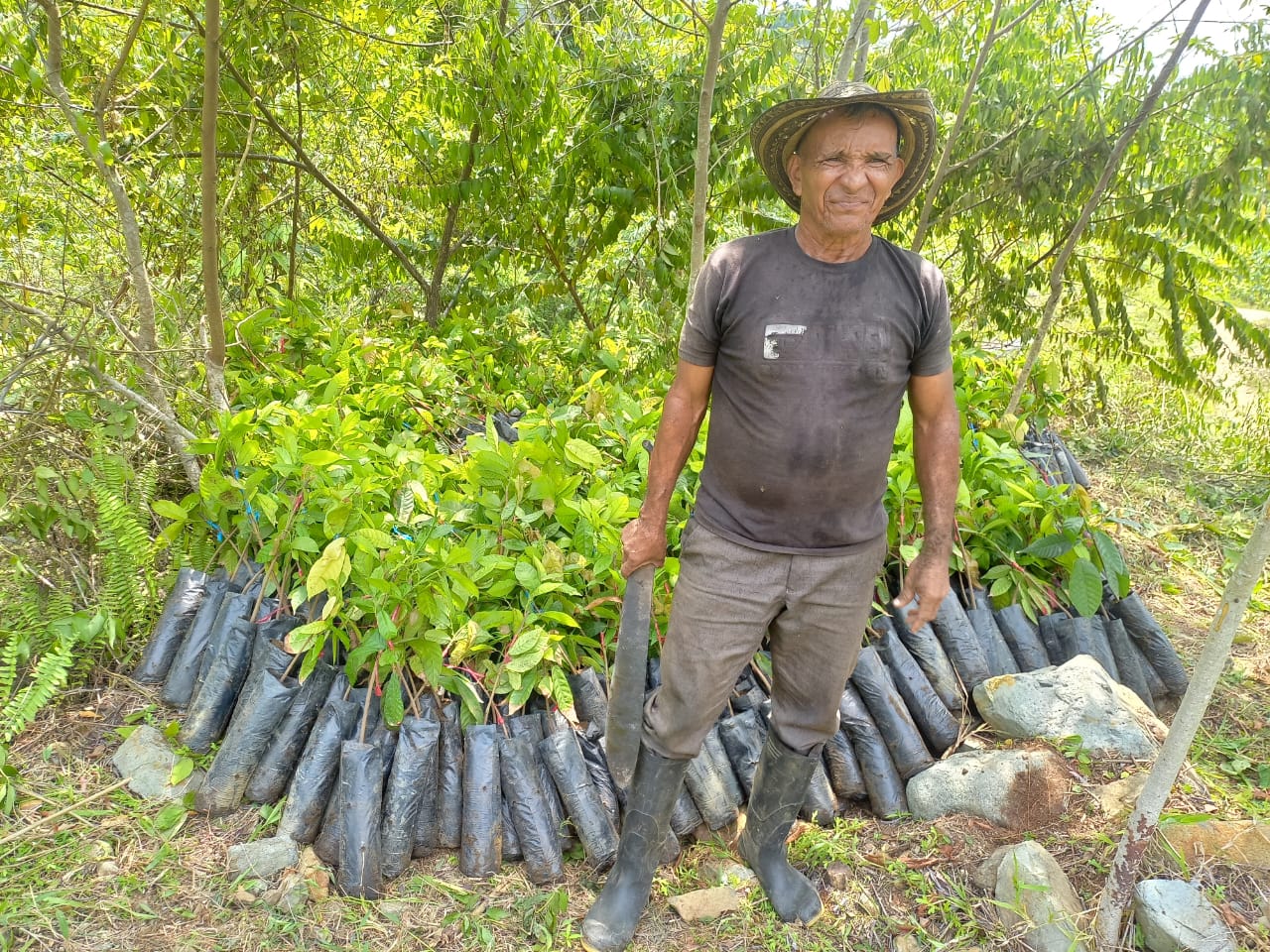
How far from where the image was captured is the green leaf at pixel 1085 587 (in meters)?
2.84

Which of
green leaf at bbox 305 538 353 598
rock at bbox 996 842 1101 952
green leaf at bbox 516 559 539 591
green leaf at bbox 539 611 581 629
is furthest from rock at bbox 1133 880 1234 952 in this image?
green leaf at bbox 305 538 353 598

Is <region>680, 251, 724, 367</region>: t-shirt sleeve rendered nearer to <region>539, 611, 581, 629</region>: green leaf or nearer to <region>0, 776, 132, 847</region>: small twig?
<region>539, 611, 581, 629</region>: green leaf

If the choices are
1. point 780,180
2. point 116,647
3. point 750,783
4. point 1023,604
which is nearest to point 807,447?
point 780,180

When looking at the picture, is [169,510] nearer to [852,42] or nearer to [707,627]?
[707,627]

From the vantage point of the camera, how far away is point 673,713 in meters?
1.99

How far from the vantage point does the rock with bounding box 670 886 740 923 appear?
2.15m

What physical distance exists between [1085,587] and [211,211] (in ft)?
10.7

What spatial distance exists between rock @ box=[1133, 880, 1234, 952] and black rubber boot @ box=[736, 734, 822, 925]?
75 cm

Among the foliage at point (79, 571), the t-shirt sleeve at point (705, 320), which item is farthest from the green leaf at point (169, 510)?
the t-shirt sleeve at point (705, 320)

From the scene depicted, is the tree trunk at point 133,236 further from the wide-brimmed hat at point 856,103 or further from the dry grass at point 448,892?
the wide-brimmed hat at point 856,103

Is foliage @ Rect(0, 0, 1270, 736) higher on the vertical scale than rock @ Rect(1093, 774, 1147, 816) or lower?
higher

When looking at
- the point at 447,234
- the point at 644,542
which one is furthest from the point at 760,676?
the point at 447,234

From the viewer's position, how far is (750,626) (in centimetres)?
193

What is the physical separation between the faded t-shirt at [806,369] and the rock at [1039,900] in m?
0.96
